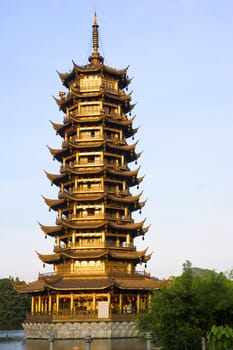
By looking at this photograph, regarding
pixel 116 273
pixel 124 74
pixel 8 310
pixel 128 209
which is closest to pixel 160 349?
pixel 116 273

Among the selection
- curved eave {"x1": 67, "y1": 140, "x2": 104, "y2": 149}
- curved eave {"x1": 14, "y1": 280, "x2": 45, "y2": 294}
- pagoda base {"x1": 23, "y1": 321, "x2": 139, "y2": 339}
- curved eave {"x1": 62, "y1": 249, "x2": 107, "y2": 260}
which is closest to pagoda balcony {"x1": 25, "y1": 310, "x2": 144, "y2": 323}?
pagoda base {"x1": 23, "y1": 321, "x2": 139, "y2": 339}

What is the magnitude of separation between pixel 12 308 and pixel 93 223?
163 ft

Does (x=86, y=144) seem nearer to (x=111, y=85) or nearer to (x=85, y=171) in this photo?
(x=85, y=171)

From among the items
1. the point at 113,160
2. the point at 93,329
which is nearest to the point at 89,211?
the point at 113,160

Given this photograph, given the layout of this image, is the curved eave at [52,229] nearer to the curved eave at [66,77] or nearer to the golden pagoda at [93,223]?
the golden pagoda at [93,223]

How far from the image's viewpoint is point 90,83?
211 feet

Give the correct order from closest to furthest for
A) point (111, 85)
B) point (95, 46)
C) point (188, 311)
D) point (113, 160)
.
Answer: point (188, 311)
point (113, 160)
point (111, 85)
point (95, 46)

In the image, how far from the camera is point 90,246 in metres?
56.5

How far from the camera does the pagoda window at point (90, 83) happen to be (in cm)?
6375

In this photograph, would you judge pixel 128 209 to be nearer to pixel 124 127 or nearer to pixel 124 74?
pixel 124 127

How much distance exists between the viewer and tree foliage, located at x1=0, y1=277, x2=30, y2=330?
328ft

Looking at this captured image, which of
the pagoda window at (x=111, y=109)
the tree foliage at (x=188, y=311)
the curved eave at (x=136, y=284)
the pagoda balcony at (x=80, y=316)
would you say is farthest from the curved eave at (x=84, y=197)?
the tree foliage at (x=188, y=311)

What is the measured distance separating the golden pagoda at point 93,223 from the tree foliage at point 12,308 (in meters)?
44.2

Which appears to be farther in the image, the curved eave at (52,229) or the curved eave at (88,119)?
the curved eave at (88,119)
